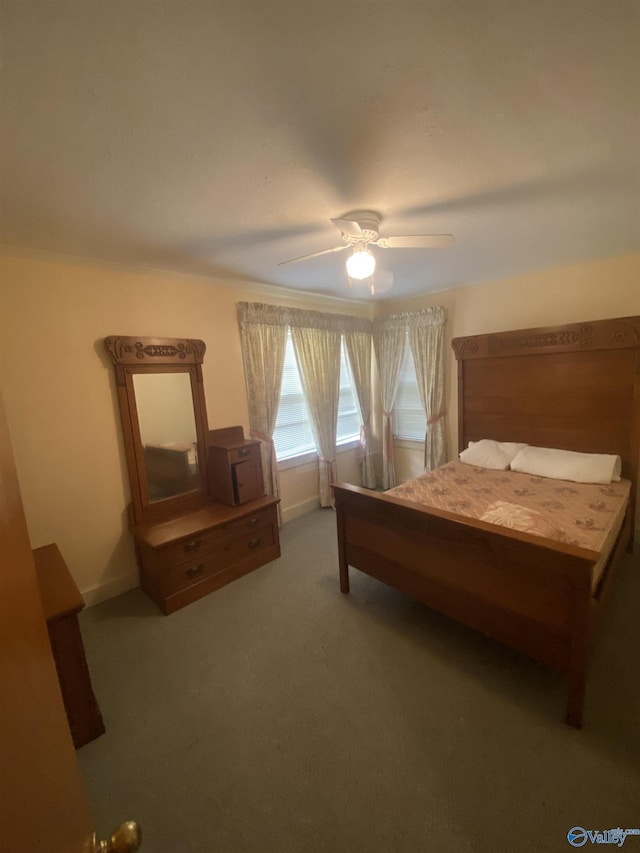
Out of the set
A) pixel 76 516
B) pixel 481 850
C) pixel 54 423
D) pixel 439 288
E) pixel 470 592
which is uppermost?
pixel 439 288

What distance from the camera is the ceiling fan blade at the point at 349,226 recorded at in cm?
163

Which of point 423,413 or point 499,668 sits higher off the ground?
point 423,413

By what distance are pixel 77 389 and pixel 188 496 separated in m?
1.13

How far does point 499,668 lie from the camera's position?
1792mm

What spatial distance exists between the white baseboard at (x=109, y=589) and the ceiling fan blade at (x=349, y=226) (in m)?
2.79

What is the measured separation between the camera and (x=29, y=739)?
0.43 meters

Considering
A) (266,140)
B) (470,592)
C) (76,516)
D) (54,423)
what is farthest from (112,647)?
(266,140)

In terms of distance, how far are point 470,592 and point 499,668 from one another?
42cm

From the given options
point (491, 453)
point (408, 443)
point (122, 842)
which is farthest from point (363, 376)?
point (122, 842)

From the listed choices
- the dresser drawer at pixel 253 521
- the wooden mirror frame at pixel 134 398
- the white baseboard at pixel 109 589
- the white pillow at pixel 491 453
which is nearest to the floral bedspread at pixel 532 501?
the white pillow at pixel 491 453

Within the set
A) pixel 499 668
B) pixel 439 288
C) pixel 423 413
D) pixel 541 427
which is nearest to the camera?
pixel 499 668

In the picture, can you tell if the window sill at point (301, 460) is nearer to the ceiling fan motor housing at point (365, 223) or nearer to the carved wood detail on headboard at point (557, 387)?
the carved wood detail on headboard at point (557, 387)

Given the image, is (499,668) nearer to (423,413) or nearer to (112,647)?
(112,647)

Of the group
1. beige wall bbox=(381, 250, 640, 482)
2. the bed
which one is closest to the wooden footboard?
the bed
